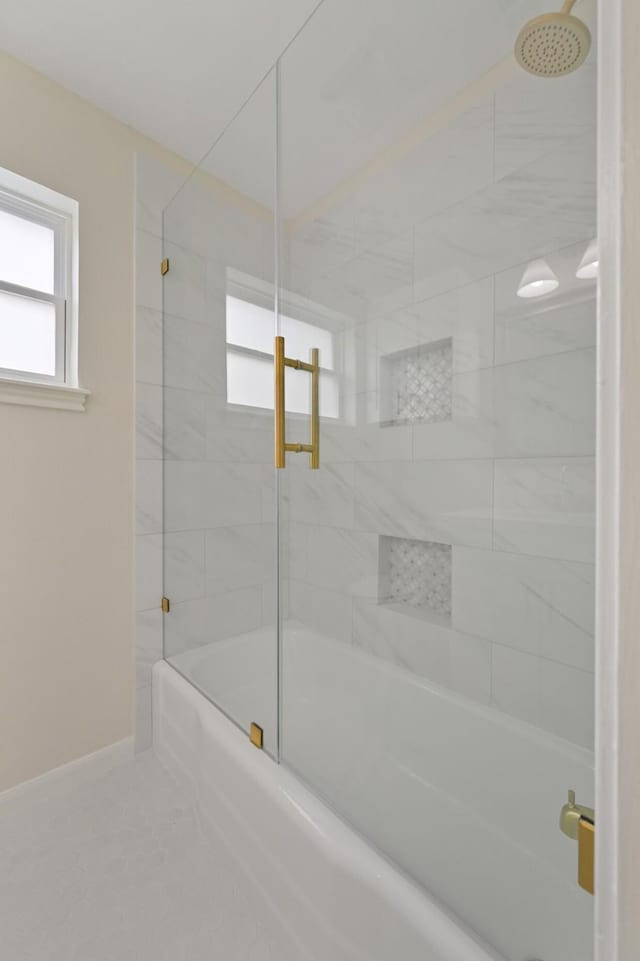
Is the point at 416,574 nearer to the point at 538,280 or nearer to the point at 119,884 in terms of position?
the point at 538,280

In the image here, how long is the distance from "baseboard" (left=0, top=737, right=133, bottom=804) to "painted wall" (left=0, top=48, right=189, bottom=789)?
25 millimetres

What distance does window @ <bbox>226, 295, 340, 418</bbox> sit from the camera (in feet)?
4.72

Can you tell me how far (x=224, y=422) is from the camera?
5.50ft

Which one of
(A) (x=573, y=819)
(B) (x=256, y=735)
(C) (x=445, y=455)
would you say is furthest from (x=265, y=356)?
(A) (x=573, y=819)

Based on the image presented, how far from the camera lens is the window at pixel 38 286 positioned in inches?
59.9

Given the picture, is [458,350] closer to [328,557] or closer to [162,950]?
[328,557]

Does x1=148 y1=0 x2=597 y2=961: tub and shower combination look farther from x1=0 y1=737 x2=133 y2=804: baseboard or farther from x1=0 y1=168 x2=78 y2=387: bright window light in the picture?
x1=0 y1=168 x2=78 y2=387: bright window light

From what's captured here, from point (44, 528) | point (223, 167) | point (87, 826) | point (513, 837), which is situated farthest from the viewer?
point (223, 167)

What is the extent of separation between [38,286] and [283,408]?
104cm

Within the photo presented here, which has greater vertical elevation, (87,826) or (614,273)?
(614,273)

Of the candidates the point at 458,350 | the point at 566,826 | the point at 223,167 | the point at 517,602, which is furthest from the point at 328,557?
the point at 223,167

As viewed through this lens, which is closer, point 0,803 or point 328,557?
point 0,803

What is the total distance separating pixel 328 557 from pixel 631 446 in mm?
1469

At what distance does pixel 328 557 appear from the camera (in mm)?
1733
